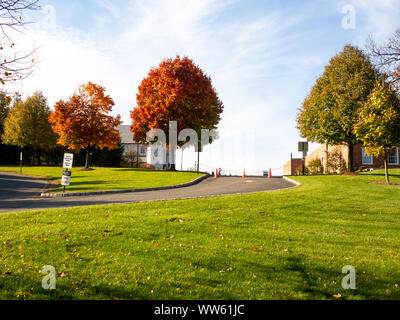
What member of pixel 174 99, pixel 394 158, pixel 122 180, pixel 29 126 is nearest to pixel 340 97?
pixel 394 158

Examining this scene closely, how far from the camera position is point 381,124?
2044 centimetres

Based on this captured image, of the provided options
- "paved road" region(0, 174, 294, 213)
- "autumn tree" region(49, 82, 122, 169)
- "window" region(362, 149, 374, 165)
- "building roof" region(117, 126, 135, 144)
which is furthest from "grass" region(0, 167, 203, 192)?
"building roof" region(117, 126, 135, 144)

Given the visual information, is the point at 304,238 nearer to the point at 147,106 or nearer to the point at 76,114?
the point at 147,106

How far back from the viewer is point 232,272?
18.6 feet

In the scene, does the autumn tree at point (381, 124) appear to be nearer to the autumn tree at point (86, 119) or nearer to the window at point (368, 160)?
the window at point (368, 160)

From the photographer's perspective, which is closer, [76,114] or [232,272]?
[232,272]

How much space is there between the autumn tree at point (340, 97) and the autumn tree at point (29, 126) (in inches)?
1669

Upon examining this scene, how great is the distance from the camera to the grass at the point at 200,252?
16.7 feet

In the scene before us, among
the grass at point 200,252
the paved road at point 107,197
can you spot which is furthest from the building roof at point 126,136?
the grass at point 200,252

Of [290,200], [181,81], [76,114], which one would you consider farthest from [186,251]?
[76,114]

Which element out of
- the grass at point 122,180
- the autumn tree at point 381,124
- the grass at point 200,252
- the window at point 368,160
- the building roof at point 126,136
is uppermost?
the building roof at point 126,136

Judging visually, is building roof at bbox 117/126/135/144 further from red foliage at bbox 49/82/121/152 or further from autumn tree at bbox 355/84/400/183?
autumn tree at bbox 355/84/400/183

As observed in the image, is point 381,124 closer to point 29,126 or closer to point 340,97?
point 340,97
